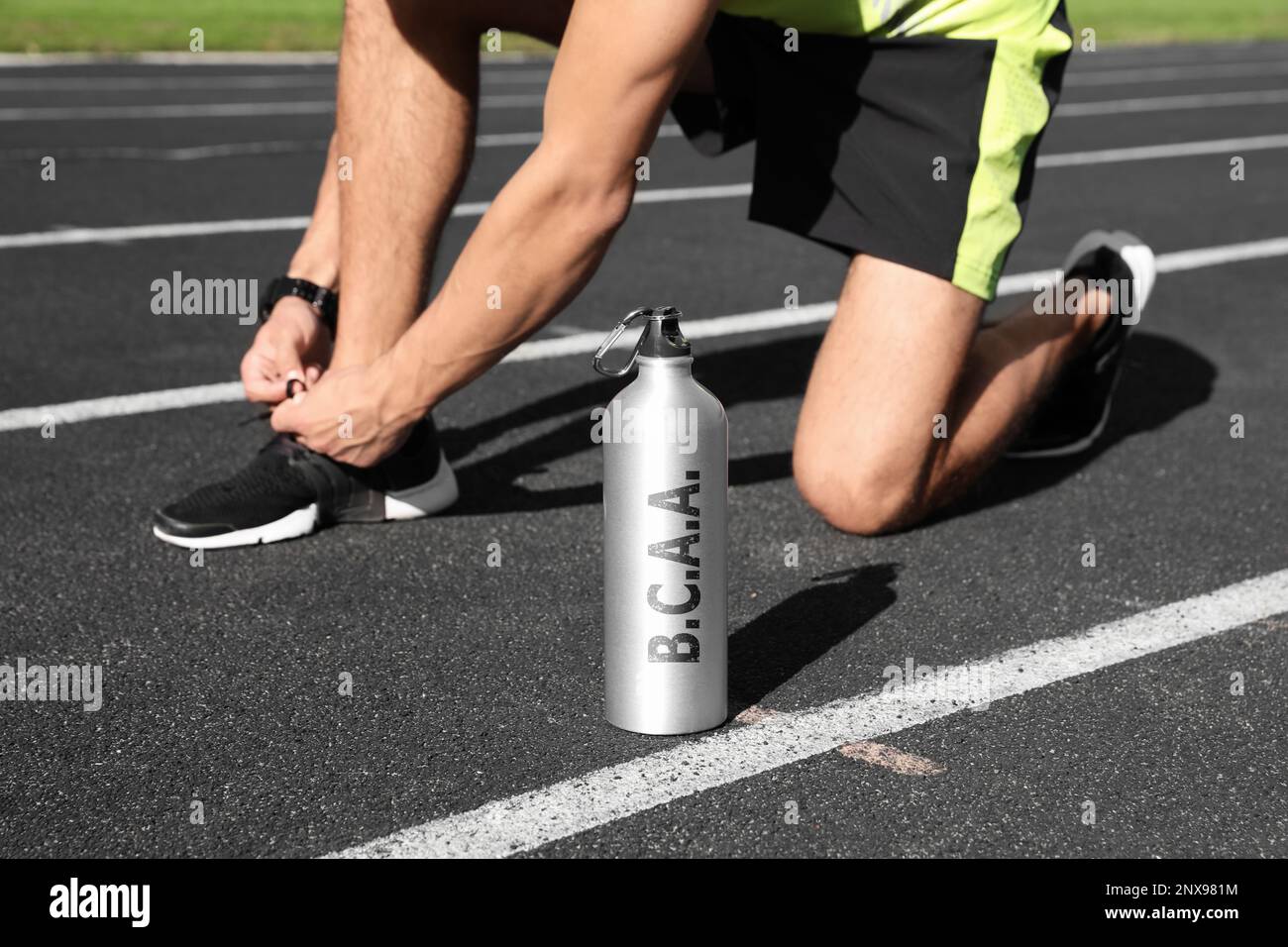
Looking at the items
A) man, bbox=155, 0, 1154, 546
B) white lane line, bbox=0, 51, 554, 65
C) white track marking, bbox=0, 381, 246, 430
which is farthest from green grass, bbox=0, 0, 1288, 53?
man, bbox=155, 0, 1154, 546

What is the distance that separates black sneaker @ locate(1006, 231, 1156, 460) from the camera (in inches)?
164

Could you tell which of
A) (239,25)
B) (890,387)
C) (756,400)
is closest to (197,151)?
(756,400)

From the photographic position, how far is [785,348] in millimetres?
5184

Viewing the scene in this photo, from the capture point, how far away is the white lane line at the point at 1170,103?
12693 mm

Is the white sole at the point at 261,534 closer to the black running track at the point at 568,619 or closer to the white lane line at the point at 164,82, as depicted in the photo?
the black running track at the point at 568,619

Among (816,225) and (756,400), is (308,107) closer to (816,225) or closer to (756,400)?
(756,400)

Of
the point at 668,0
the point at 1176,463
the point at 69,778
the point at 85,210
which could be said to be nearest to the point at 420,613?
the point at 69,778

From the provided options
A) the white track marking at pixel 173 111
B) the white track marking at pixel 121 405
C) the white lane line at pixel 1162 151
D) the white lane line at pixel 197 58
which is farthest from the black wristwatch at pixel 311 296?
the white lane line at pixel 197 58

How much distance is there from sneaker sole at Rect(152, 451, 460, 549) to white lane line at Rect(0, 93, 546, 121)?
6.95 metres

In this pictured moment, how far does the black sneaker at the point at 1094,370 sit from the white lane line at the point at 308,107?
23.1ft

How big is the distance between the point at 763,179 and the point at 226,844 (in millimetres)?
2148

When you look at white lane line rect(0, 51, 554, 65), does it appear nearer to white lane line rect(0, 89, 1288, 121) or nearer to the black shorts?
white lane line rect(0, 89, 1288, 121)

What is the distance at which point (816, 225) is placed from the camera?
146 inches

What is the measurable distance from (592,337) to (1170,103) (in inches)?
380
